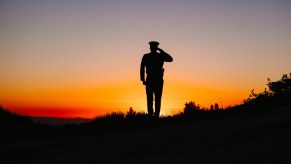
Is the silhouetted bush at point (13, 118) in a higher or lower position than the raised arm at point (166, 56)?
lower

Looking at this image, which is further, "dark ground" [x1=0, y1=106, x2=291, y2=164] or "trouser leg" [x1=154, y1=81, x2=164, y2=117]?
"trouser leg" [x1=154, y1=81, x2=164, y2=117]

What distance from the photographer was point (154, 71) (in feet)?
34.7

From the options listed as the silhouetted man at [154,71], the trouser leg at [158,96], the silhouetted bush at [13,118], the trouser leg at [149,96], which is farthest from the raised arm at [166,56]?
the silhouetted bush at [13,118]

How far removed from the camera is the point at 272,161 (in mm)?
3189

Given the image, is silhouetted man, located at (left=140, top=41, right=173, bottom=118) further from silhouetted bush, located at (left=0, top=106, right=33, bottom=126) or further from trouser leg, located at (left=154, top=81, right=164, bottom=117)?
silhouetted bush, located at (left=0, top=106, right=33, bottom=126)

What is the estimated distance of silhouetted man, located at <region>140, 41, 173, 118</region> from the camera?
415 inches

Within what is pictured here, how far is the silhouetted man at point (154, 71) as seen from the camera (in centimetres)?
1055

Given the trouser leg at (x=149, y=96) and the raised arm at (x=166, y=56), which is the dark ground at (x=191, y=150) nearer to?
the trouser leg at (x=149, y=96)

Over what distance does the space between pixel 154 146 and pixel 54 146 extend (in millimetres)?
2637

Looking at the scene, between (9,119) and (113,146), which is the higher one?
(9,119)

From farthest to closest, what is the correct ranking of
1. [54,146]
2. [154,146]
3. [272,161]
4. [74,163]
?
[54,146] → [154,146] → [74,163] → [272,161]

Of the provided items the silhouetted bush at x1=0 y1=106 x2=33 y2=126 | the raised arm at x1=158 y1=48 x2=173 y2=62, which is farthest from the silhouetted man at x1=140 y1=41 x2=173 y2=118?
the silhouetted bush at x1=0 y1=106 x2=33 y2=126

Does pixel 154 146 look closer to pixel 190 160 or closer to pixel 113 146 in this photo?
pixel 113 146

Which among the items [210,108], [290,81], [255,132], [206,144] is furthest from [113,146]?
[290,81]
